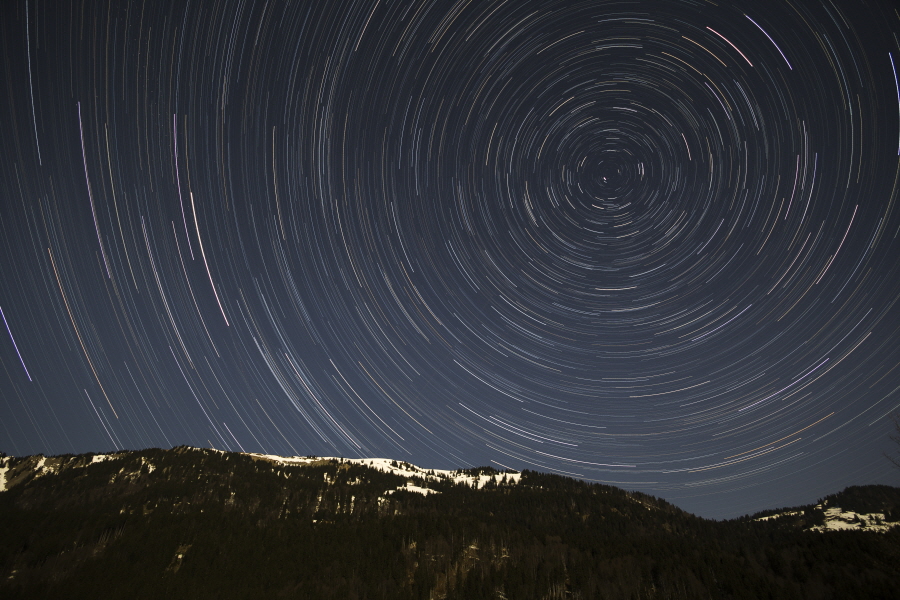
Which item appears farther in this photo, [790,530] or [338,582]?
[790,530]

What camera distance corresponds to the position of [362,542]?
66812mm

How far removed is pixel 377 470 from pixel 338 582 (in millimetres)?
48235

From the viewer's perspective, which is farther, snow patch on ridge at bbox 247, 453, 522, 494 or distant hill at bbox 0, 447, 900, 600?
snow patch on ridge at bbox 247, 453, 522, 494

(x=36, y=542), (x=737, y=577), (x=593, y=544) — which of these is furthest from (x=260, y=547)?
(x=737, y=577)

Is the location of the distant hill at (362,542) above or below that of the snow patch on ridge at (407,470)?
below

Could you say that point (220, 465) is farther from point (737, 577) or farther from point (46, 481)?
point (737, 577)

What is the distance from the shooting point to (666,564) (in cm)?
6331

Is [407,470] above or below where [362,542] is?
above

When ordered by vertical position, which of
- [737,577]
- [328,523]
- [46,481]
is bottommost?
[737,577]

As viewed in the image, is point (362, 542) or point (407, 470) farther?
point (407, 470)

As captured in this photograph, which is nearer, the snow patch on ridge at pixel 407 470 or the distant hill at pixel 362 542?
the distant hill at pixel 362 542

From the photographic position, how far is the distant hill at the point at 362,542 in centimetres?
5853

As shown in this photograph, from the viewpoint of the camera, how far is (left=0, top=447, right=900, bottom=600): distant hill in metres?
58.5

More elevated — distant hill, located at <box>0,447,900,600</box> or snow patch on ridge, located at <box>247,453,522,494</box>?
snow patch on ridge, located at <box>247,453,522,494</box>
